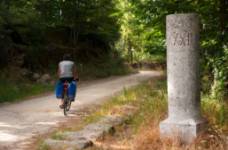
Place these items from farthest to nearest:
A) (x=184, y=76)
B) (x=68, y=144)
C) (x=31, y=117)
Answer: (x=31, y=117) → (x=184, y=76) → (x=68, y=144)

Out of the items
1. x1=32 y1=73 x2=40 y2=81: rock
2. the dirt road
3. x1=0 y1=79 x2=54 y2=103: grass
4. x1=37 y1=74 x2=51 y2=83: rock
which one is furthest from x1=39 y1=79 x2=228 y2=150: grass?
x1=32 y1=73 x2=40 y2=81: rock

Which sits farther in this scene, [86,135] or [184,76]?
[86,135]

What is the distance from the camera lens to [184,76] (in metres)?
8.35

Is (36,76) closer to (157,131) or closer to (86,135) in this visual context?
(86,135)

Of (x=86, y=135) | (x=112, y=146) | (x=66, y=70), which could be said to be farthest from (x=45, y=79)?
(x=112, y=146)

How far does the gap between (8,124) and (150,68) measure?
142 feet

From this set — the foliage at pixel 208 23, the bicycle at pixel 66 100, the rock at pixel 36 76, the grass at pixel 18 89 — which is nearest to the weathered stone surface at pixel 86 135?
the bicycle at pixel 66 100

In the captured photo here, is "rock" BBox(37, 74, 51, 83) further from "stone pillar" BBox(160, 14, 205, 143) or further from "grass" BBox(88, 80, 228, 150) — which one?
"stone pillar" BBox(160, 14, 205, 143)

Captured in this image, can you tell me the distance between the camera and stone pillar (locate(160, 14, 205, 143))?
833cm

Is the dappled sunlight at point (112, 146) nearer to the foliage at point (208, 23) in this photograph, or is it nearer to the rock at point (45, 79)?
the foliage at point (208, 23)

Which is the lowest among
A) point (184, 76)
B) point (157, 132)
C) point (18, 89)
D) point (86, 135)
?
point (18, 89)

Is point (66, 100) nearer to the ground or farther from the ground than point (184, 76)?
nearer to the ground

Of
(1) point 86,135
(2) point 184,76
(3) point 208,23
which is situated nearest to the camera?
(2) point 184,76

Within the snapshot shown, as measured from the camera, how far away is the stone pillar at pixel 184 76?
27.3 feet
